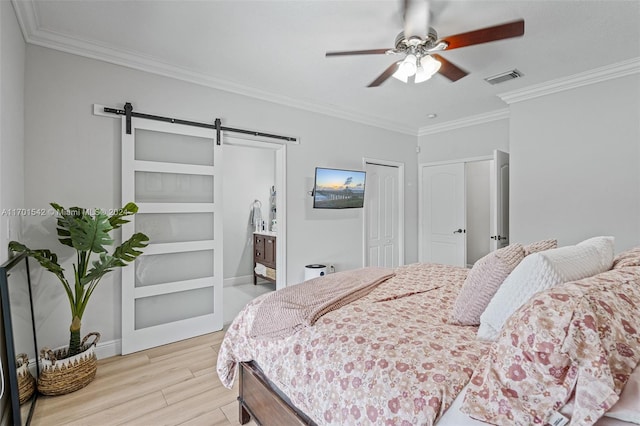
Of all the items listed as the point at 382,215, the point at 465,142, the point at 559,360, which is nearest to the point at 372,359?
A: the point at 559,360

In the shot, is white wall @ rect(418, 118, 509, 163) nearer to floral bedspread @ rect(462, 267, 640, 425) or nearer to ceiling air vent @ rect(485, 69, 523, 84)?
ceiling air vent @ rect(485, 69, 523, 84)

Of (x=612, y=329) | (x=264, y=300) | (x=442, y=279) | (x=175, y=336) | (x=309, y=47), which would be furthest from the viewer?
(x=175, y=336)

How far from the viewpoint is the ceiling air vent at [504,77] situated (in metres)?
3.19

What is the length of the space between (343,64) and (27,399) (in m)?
3.46

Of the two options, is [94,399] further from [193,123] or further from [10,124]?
[193,123]

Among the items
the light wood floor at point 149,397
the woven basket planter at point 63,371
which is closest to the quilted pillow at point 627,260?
the light wood floor at point 149,397

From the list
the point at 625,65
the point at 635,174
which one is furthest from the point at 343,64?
the point at 635,174

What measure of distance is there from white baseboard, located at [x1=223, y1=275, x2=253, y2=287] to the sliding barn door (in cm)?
198

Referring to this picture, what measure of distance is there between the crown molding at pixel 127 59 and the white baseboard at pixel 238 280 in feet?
9.99

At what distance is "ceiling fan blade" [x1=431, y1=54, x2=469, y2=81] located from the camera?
2.38 m

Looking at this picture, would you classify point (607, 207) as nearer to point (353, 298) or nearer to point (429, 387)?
point (353, 298)

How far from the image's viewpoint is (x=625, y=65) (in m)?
3.00

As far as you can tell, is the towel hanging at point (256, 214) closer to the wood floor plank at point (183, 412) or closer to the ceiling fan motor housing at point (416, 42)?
the wood floor plank at point (183, 412)

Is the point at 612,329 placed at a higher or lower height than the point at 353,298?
higher
